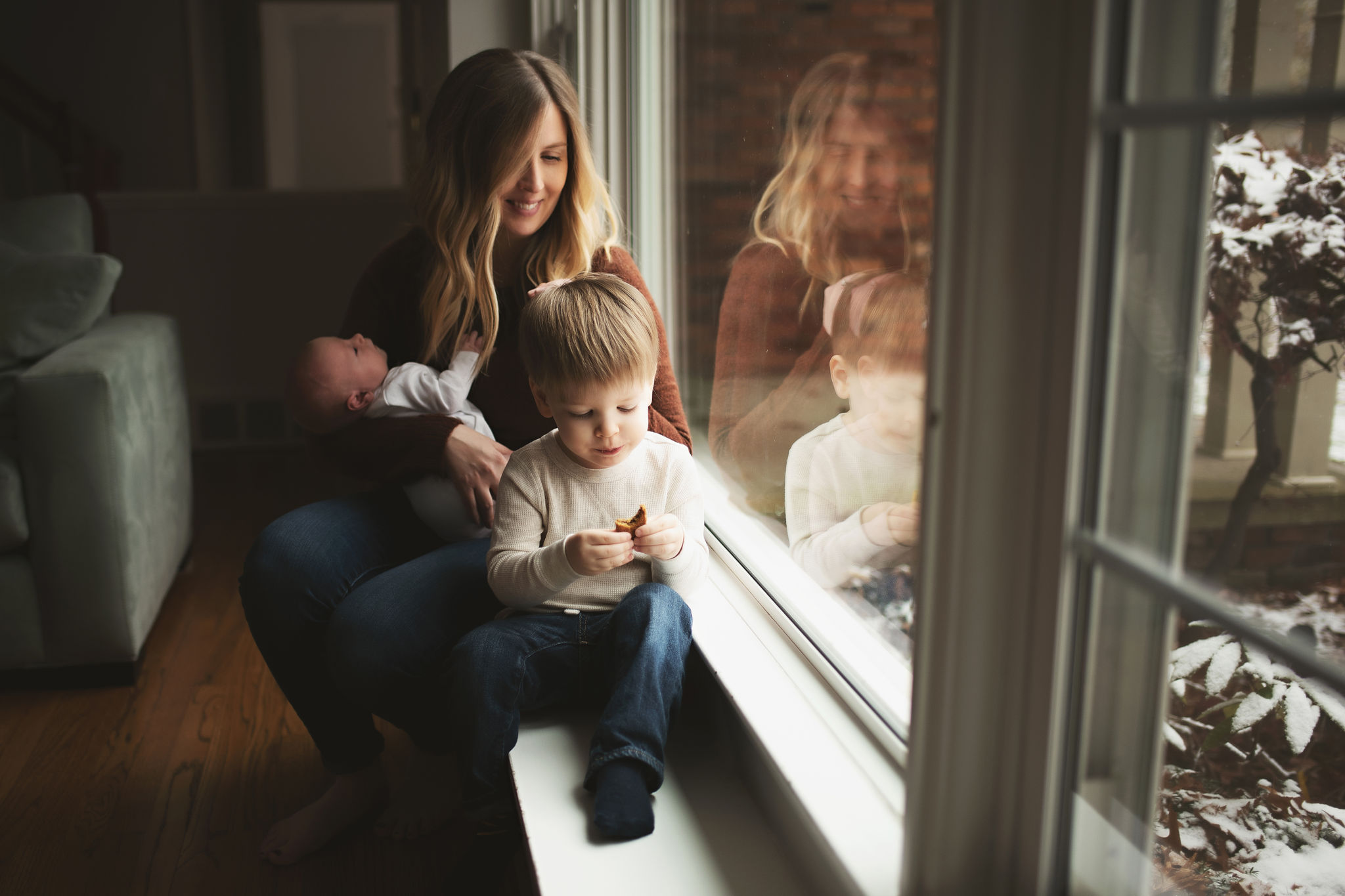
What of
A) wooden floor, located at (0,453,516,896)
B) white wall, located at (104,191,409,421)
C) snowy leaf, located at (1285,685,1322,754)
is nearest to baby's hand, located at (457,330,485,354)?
wooden floor, located at (0,453,516,896)

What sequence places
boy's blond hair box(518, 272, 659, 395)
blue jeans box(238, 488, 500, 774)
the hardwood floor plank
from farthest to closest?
the hardwood floor plank < blue jeans box(238, 488, 500, 774) < boy's blond hair box(518, 272, 659, 395)

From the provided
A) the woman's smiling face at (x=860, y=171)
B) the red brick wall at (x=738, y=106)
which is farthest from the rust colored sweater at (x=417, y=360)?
the woman's smiling face at (x=860, y=171)

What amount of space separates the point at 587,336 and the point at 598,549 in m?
0.23

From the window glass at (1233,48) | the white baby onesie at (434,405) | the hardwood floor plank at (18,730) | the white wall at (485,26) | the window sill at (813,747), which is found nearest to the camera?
the window glass at (1233,48)

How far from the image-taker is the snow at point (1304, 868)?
66 centimetres

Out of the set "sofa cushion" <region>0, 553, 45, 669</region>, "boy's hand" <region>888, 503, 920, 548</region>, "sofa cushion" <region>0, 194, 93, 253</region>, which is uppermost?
"sofa cushion" <region>0, 194, 93, 253</region>

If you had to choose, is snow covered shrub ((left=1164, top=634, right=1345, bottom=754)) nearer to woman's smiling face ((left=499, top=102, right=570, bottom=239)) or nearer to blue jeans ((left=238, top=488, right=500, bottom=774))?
blue jeans ((left=238, top=488, right=500, bottom=774))

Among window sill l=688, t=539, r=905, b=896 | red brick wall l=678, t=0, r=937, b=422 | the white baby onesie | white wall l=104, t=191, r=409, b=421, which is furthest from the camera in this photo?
white wall l=104, t=191, r=409, b=421

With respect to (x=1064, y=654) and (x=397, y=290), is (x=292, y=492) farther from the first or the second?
(x=1064, y=654)

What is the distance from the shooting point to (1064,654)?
25.8 inches

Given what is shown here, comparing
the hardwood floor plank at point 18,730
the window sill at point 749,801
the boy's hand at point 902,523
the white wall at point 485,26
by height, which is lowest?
Result: the hardwood floor plank at point 18,730

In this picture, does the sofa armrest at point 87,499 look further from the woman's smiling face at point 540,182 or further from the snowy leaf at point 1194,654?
the snowy leaf at point 1194,654

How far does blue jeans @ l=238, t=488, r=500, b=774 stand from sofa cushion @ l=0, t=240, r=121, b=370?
1.03m

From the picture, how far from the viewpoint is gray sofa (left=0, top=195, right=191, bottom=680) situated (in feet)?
6.17
